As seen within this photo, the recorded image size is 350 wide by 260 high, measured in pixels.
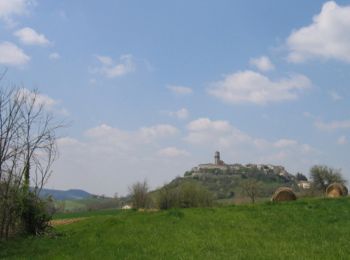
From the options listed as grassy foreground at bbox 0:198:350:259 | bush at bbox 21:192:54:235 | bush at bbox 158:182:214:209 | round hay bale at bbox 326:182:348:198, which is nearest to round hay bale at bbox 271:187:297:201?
round hay bale at bbox 326:182:348:198

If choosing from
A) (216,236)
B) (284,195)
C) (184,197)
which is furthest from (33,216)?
(184,197)

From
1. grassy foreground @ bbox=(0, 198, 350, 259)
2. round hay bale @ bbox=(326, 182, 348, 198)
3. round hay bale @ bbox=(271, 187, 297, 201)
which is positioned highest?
round hay bale @ bbox=(326, 182, 348, 198)

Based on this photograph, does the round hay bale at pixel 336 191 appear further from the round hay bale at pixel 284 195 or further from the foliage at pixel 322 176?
the foliage at pixel 322 176

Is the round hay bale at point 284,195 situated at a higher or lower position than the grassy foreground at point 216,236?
higher

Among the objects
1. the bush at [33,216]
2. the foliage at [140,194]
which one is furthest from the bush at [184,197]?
the bush at [33,216]

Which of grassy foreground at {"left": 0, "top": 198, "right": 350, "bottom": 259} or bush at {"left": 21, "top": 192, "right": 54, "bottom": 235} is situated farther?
bush at {"left": 21, "top": 192, "right": 54, "bottom": 235}

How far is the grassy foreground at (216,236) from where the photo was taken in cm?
1586

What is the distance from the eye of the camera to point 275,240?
18484 millimetres

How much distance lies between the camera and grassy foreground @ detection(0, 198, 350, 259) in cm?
1586

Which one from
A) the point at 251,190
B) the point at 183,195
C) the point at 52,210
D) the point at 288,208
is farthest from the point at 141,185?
the point at 288,208

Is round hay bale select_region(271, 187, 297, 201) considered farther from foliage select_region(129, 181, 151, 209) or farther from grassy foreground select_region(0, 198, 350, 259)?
foliage select_region(129, 181, 151, 209)

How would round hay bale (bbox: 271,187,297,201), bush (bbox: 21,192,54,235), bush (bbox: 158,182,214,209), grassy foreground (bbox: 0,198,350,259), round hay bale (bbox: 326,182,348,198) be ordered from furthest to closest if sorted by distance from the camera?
bush (bbox: 158,182,214,209)
round hay bale (bbox: 326,182,348,198)
round hay bale (bbox: 271,187,297,201)
bush (bbox: 21,192,54,235)
grassy foreground (bbox: 0,198,350,259)

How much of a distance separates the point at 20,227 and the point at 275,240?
55.3 ft

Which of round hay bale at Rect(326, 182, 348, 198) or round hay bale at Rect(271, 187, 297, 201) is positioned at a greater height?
round hay bale at Rect(326, 182, 348, 198)
